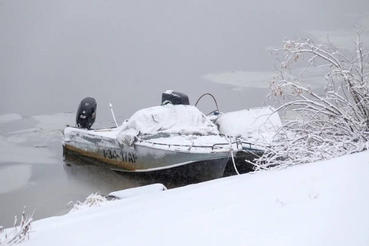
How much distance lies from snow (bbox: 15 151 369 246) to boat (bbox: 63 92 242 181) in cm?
574

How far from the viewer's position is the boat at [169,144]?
10422mm

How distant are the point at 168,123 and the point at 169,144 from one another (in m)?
0.91

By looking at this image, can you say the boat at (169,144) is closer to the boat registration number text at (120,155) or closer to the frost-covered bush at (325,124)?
the boat registration number text at (120,155)

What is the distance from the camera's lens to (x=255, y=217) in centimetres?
304

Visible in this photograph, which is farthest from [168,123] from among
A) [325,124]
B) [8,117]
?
[8,117]

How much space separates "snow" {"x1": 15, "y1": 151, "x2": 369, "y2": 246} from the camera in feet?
8.63

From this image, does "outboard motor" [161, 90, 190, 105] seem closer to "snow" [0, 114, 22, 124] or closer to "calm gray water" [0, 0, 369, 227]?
"calm gray water" [0, 0, 369, 227]

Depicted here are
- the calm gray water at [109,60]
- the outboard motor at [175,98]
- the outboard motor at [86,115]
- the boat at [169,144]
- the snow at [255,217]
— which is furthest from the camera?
the outboard motor at [86,115]

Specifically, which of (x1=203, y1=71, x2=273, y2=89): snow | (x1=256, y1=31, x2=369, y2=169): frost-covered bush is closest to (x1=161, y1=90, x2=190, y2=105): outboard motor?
(x1=256, y1=31, x2=369, y2=169): frost-covered bush

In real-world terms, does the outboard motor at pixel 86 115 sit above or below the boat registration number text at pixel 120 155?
above

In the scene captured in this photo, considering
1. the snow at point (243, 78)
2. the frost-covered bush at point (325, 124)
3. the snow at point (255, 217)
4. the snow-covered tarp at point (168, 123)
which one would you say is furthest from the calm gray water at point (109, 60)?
the snow at point (255, 217)

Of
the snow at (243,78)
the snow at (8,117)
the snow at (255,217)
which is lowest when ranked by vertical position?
the snow at (8,117)

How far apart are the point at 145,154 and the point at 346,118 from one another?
5971mm

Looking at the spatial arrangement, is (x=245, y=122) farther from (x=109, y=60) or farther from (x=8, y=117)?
(x=109, y=60)
